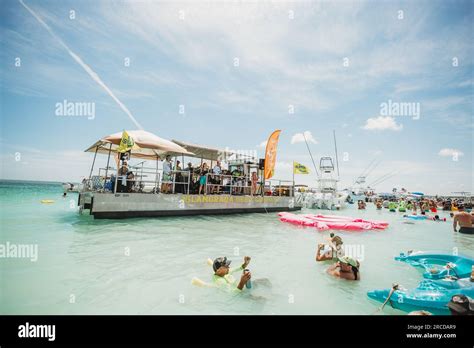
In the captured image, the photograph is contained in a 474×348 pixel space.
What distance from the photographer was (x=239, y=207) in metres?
17.5

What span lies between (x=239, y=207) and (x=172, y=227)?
23.4 ft

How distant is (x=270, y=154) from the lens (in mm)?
18328

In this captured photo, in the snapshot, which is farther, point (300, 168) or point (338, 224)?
point (300, 168)

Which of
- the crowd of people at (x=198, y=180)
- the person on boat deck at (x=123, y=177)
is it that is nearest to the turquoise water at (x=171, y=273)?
the person on boat deck at (x=123, y=177)

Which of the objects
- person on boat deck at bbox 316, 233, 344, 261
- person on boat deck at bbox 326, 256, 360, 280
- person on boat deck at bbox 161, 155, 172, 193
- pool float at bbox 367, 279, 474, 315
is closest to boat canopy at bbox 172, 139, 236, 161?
person on boat deck at bbox 161, 155, 172, 193

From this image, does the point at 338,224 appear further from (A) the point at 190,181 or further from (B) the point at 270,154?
(A) the point at 190,181

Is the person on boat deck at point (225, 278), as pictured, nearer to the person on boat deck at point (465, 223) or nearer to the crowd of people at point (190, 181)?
the crowd of people at point (190, 181)

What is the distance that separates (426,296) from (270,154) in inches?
569

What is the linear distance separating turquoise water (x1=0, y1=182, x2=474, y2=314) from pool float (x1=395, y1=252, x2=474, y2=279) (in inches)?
16.2

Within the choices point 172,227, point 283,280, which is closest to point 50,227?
point 172,227

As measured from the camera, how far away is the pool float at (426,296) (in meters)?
4.30

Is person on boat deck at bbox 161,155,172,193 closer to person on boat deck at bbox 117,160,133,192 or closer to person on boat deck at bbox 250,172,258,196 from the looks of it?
person on boat deck at bbox 117,160,133,192

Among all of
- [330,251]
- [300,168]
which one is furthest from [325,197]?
[330,251]
